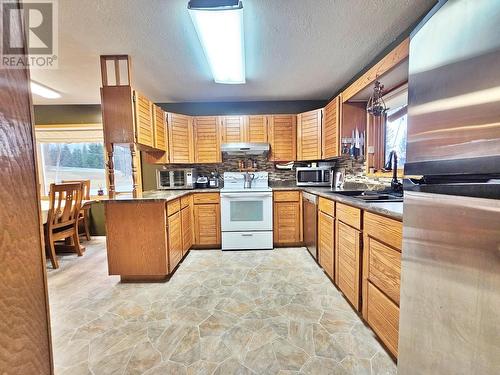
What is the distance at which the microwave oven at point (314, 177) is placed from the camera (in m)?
3.28

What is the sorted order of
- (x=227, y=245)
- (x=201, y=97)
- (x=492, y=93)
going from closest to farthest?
(x=492, y=93), (x=227, y=245), (x=201, y=97)

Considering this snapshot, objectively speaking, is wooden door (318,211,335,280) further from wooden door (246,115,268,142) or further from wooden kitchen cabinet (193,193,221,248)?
wooden door (246,115,268,142)

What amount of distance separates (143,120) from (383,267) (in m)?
2.64

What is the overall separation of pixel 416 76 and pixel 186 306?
2.09 m

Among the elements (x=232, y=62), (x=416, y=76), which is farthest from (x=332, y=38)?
(x=416, y=76)

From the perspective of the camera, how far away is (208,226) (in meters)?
3.11

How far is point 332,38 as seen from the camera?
75.6 inches

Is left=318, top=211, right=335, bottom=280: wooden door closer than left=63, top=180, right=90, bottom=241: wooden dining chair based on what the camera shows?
Yes

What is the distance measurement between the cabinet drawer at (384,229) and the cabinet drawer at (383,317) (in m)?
0.35

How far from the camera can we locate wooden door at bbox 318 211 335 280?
2.04 m

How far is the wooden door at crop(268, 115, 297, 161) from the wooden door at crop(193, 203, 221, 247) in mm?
1230

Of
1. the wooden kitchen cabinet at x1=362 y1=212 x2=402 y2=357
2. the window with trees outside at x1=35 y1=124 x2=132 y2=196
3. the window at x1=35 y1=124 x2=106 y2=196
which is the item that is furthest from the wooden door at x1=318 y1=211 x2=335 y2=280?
the window at x1=35 y1=124 x2=106 y2=196

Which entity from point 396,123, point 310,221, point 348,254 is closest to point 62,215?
point 310,221

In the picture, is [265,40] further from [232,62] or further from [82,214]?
[82,214]
